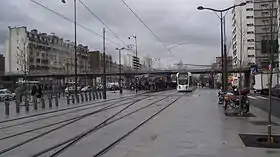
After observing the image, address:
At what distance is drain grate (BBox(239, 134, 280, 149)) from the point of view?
1141 cm

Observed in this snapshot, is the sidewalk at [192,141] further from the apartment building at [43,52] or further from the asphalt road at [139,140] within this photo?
the apartment building at [43,52]

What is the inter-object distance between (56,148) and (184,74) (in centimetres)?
5744

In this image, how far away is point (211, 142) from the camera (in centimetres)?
1205

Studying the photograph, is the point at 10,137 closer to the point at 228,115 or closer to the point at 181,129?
the point at 181,129

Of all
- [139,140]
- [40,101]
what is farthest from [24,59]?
[139,140]

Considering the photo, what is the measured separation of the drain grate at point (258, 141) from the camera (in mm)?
11414

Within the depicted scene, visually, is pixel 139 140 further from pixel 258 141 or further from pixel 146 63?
pixel 146 63

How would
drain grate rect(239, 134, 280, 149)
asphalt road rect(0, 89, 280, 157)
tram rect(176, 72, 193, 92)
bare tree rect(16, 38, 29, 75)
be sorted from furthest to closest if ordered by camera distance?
A: 1. tram rect(176, 72, 193, 92)
2. bare tree rect(16, 38, 29, 75)
3. drain grate rect(239, 134, 280, 149)
4. asphalt road rect(0, 89, 280, 157)

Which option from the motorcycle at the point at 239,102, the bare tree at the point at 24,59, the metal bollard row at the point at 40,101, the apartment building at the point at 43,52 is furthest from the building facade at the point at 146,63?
the motorcycle at the point at 239,102

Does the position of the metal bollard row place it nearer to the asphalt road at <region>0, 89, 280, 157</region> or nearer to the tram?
the asphalt road at <region>0, 89, 280, 157</region>

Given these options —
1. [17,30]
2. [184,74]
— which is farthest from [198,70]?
[17,30]

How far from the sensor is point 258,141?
12.3 meters

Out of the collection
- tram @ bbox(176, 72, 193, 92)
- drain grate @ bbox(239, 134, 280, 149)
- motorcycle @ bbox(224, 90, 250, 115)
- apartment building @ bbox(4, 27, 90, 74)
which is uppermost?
apartment building @ bbox(4, 27, 90, 74)

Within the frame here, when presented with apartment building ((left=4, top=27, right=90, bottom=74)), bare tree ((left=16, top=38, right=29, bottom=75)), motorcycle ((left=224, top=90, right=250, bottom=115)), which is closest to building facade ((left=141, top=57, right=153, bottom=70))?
apartment building ((left=4, top=27, right=90, bottom=74))
